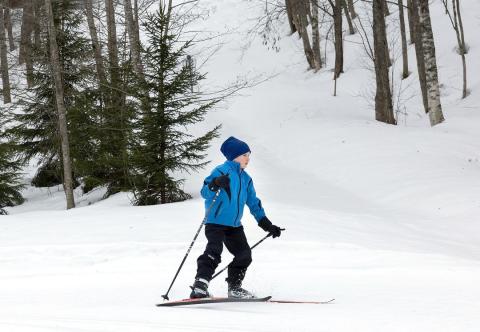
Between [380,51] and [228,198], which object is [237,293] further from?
[380,51]

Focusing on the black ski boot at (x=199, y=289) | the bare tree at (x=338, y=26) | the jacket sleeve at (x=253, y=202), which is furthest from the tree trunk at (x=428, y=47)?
the black ski boot at (x=199, y=289)

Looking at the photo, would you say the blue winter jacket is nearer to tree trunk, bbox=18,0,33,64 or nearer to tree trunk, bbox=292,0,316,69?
tree trunk, bbox=18,0,33,64

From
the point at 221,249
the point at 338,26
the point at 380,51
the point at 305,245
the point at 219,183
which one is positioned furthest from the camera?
the point at 338,26

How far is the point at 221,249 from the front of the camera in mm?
5586

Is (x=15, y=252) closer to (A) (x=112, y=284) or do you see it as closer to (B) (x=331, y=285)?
(A) (x=112, y=284)

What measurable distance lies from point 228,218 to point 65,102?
1350 cm

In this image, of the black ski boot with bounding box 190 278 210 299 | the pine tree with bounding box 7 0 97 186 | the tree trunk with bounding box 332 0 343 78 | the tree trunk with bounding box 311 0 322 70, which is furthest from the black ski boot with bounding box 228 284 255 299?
the tree trunk with bounding box 311 0 322 70

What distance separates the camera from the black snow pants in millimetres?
5527

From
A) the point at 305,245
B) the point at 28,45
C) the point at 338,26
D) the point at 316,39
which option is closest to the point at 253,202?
the point at 305,245

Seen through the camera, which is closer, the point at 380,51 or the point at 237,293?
the point at 237,293

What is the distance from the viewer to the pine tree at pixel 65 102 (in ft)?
51.1

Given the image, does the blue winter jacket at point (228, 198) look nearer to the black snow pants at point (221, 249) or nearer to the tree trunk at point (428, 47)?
the black snow pants at point (221, 249)

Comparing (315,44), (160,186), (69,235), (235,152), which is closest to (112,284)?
(235,152)

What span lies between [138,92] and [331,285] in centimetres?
766
